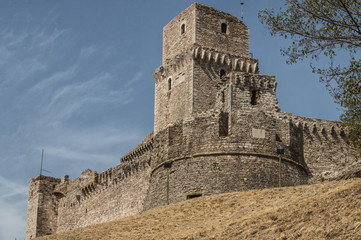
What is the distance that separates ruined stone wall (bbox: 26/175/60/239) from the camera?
52594 mm

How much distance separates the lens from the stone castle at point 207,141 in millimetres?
29594

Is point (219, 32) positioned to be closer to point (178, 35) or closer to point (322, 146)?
point (178, 35)

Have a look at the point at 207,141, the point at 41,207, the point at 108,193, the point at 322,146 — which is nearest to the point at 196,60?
the point at 322,146

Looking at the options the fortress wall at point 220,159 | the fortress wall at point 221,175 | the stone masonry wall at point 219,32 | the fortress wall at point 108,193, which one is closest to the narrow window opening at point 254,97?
the fortress wall at point 220,159

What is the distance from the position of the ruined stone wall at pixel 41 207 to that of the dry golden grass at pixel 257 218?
27999 mm

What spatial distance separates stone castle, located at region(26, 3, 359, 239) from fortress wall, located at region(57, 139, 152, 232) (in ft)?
0.21

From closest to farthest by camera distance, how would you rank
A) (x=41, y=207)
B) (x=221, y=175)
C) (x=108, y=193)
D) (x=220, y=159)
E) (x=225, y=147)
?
1. (x=221, y=175)
2. (x=220, y=159)
3. (x=225, y=147)
4. (x=108, y=193)
5. (x=41, y=207)

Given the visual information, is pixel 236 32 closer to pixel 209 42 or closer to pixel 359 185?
pixel 209 42

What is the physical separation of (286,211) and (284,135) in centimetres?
1182

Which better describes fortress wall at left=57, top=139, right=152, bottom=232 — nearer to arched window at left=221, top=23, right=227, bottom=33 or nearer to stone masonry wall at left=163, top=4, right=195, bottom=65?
stone masonry wall at left=163, top=4, right=195, bottom=65

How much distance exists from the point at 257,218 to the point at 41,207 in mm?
35974

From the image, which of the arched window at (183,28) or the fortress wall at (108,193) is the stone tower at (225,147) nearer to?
the fortress wall at (108,193)

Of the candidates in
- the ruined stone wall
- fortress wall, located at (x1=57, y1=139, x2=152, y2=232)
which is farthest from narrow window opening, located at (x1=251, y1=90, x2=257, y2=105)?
the ruined stone wall

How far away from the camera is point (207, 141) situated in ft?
98.4
